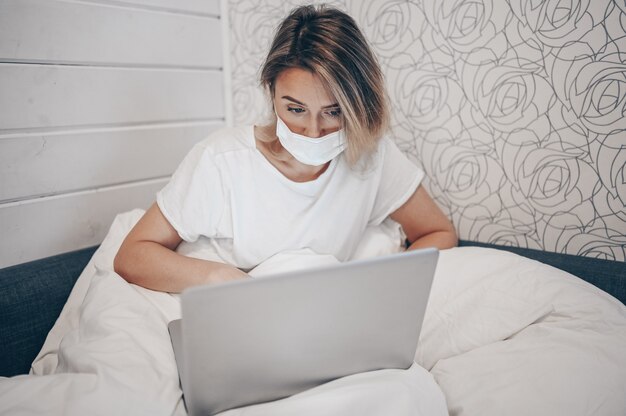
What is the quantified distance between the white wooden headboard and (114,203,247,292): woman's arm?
40 cm

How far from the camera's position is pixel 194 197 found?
1.10m

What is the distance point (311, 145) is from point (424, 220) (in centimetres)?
46

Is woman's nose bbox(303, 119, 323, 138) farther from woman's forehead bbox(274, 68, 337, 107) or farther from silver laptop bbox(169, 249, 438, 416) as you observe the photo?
silver laptop bbox(169, 249, 438, 416)

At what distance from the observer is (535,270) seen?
1025mm

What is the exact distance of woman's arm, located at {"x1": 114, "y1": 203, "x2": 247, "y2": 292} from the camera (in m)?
0.98

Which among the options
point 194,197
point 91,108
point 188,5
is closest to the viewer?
point 194,197

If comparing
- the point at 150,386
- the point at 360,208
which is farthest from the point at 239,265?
→ the point at 150,386

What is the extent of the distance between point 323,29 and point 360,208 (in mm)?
484

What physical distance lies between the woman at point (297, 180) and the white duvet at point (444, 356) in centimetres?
10

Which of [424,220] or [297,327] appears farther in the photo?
[424,220]

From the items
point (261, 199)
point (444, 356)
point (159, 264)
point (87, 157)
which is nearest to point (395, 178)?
point (261, 199)

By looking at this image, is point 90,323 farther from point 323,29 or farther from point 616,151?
point 616,151

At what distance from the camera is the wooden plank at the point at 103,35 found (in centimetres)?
120

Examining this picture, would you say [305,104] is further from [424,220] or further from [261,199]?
[424,220]
